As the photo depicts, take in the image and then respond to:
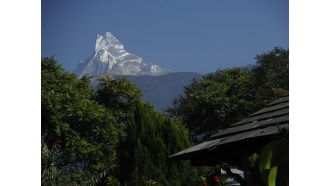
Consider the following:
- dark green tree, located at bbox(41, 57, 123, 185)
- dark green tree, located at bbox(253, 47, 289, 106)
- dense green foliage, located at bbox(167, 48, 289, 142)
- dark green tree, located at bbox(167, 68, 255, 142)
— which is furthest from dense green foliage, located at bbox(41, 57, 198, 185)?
dark green tree, located at bbox(253, 47, 289, 106)

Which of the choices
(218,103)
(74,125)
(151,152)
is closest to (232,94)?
(218,103)

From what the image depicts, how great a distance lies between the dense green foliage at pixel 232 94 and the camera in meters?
36.6

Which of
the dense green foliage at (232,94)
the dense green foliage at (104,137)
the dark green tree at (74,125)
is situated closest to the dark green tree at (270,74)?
the dense green foliage at (232,94)

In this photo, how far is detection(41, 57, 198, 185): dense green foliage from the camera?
46.8 ft

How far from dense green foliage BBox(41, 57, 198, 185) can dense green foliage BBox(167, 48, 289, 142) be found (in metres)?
7.41

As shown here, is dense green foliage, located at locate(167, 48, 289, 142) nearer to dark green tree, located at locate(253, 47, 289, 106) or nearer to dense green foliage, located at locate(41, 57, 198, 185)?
dark green tree, located at locate(253, 47, 289, 106)

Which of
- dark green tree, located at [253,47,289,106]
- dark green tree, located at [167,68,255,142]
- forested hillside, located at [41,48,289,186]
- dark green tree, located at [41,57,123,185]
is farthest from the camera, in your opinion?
dark green tree, located at [167,68,255,142]

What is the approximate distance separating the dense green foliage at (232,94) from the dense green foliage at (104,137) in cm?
741

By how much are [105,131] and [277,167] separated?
Result: 27333mm

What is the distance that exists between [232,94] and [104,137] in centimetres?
1364
